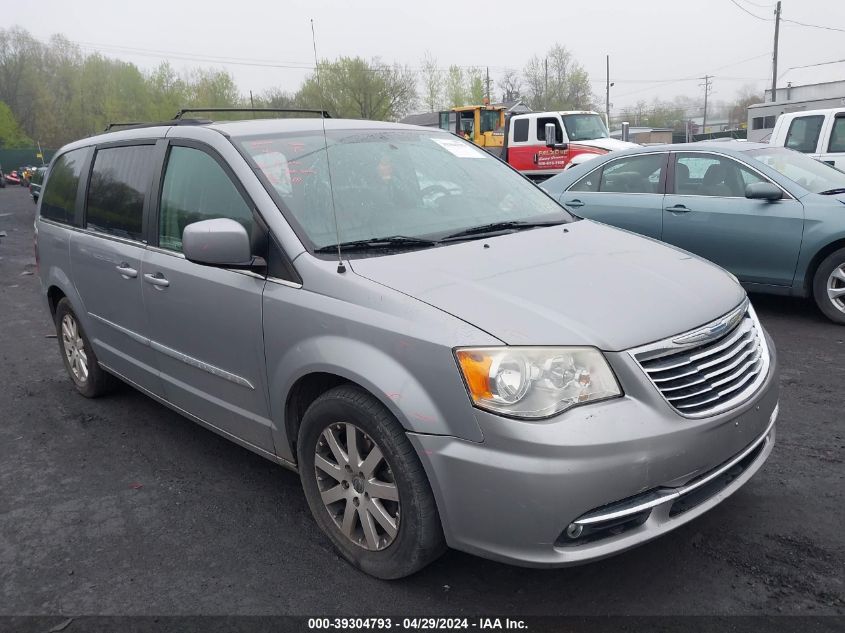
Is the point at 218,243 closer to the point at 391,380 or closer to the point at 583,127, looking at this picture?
the point at 391,380

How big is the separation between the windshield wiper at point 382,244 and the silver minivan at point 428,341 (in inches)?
0.5

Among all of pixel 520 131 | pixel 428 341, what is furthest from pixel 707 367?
pixel 520 131

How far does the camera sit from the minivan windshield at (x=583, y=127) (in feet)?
62.8

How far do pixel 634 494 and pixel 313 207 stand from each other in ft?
5.77

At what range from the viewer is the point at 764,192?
6.29 meters

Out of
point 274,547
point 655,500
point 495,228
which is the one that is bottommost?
point 274,547

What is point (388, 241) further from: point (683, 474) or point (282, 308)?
point (683, 474)

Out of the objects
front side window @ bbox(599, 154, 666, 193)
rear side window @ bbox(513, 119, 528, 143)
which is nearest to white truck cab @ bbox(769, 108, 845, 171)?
front side window @ bbox(599, 154, 666, 193)

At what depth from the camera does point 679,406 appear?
2.45 meters

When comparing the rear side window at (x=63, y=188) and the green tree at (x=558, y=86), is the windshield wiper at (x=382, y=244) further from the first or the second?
the green tree at (x=558, y=86)

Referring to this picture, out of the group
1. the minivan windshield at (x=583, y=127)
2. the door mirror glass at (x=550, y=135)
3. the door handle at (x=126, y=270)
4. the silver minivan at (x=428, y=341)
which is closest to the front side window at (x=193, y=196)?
the silver minivan at (x=428, y=341)

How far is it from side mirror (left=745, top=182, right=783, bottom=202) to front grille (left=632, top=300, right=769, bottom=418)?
12.9 ft

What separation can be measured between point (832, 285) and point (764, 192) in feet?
3.17

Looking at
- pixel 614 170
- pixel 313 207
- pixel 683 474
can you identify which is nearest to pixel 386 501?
pixel 683 474
